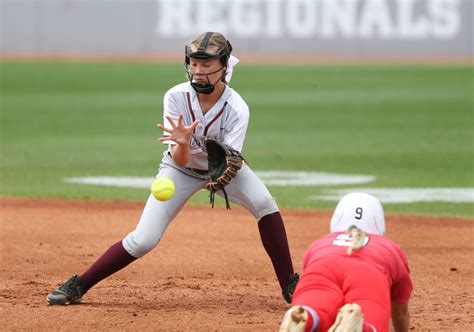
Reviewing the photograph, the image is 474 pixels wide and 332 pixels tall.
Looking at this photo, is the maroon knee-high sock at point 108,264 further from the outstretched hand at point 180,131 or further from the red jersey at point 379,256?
the red jersey at point 379,256

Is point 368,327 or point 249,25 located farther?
point 249,25

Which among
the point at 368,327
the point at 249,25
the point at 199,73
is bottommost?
the point at 249,25

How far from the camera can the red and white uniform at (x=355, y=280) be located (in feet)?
16.1

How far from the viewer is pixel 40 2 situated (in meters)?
39.1

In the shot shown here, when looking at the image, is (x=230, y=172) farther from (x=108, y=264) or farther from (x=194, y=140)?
(x=108, y=264)

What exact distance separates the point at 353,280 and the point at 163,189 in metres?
1.71

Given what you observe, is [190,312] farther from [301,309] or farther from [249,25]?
[249,25]

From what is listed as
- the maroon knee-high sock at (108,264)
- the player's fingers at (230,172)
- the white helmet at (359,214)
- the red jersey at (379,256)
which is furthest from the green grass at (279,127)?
the red jersey at (379,256)

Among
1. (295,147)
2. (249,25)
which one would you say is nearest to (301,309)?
(295,147)

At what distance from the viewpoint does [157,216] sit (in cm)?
657

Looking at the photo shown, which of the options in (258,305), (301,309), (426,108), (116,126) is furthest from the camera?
(426,108)

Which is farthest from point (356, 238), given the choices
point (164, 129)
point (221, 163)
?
point (164, 129)

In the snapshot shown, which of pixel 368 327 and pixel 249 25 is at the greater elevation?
pixel 368 327

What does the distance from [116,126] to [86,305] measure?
40.6ft
